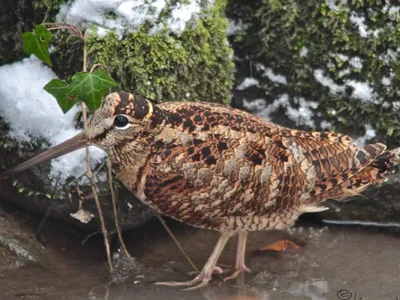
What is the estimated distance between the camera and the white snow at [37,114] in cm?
514

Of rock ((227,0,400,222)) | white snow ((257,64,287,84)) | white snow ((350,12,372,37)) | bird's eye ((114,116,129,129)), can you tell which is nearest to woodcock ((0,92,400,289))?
bird's eye ((114,116,129,129))

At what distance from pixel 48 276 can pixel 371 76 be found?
2701 millimetres

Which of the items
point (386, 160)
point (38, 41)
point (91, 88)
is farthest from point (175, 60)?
point (386, 160)

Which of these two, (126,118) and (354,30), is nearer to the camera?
(126,118)

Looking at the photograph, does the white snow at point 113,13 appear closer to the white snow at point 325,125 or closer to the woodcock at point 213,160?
the woodcock at point 213,160

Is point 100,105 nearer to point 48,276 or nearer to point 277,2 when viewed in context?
point 48,276

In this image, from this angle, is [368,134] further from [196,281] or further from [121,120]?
[121,120]

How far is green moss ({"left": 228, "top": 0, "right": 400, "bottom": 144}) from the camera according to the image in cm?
568

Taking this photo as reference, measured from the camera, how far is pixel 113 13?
16.9 ft

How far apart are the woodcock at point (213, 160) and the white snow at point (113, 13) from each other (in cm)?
67

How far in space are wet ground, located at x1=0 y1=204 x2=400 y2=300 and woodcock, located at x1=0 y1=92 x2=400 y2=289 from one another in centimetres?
49

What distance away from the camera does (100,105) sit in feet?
14.9

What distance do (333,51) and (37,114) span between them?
7.22 ft

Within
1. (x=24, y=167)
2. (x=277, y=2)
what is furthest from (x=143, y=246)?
(x=277, y=2)
